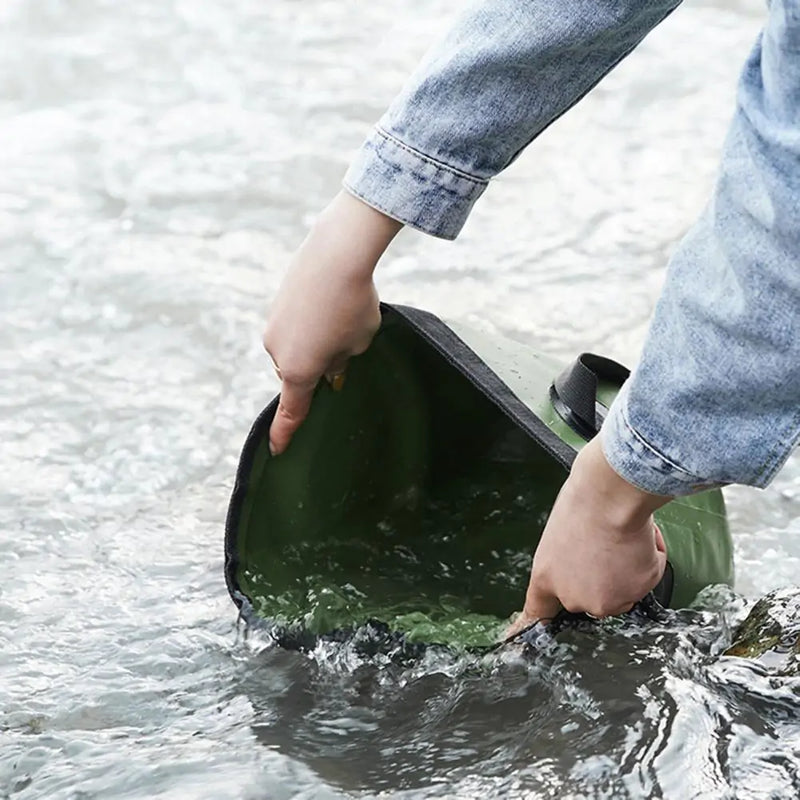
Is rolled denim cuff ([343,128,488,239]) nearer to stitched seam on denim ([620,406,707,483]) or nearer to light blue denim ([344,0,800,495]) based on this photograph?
light blue denim ([344,0,800,495])

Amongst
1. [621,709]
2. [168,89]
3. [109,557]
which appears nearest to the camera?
[621,709]

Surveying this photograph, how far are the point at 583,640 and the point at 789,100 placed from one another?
61cm

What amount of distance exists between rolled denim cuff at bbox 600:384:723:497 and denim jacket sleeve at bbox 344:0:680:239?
354mm

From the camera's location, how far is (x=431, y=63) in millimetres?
1415

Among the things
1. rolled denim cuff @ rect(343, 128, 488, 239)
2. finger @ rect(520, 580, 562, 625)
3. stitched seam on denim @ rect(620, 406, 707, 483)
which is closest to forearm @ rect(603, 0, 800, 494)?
stitched seam on denim @ rect(620, 406, 707, 483)

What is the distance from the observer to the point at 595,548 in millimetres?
1308

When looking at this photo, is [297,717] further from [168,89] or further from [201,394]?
[168,89]

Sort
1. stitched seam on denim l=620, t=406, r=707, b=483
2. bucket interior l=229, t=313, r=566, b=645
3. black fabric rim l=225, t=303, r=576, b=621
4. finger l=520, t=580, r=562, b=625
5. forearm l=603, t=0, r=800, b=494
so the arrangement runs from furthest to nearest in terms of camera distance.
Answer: bucket interior l=229, t=313, r=566, b=645, black fabric rim l=225, t=303, r=576, b=621, finger l=520, t=580, r=562, b=625, stitched seam on denim l=620, t=406, r=707, b=483, forearm l=603, t=0, r=800, b=494

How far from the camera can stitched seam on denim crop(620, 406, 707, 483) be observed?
1.16 m

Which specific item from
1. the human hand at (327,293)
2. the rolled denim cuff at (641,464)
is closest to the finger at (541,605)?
the rolled denim cuff at (641,464)

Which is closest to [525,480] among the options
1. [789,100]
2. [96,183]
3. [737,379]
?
[737,379]

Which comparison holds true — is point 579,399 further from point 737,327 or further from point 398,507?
point 737,327

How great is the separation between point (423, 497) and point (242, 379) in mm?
772

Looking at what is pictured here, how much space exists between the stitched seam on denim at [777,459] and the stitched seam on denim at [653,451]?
0.05m
